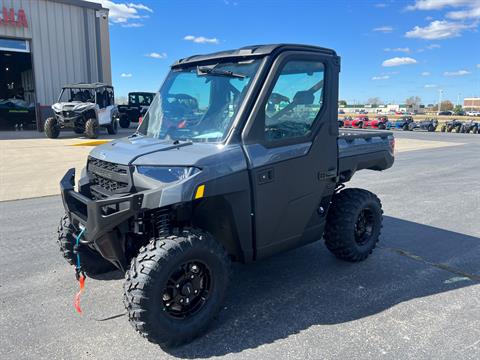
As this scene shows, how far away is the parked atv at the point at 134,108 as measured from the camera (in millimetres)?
25953

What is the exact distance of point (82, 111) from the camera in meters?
17.3

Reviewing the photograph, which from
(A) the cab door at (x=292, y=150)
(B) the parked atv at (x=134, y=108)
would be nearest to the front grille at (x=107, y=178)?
(A) the cab door at (x=292, y=150)

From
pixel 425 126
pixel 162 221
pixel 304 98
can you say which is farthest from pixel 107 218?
pixel 425 126

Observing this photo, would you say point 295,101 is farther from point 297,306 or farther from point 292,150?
point 297,306

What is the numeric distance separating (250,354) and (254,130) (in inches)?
64.8

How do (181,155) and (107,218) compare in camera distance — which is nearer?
(107,218)

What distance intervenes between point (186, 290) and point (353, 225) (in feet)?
6.63

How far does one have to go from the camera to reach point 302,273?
160 inches

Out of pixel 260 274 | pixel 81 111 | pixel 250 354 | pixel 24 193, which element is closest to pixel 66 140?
pixel 81 111

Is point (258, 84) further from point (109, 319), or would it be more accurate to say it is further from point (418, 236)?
point (418, 236)

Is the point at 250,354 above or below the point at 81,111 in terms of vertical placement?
below

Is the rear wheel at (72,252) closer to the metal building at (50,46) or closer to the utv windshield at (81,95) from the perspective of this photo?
the utv windshield at (81,95)

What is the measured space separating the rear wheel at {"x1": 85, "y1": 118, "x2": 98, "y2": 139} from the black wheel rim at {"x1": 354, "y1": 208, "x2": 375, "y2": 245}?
15.1 meters

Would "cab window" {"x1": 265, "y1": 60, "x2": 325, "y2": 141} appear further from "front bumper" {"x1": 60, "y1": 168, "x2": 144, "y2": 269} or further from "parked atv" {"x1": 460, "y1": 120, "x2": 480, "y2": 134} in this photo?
"parked atv" {"x1": 460, "y1": 120, "x2": 480, "y2": 134}
